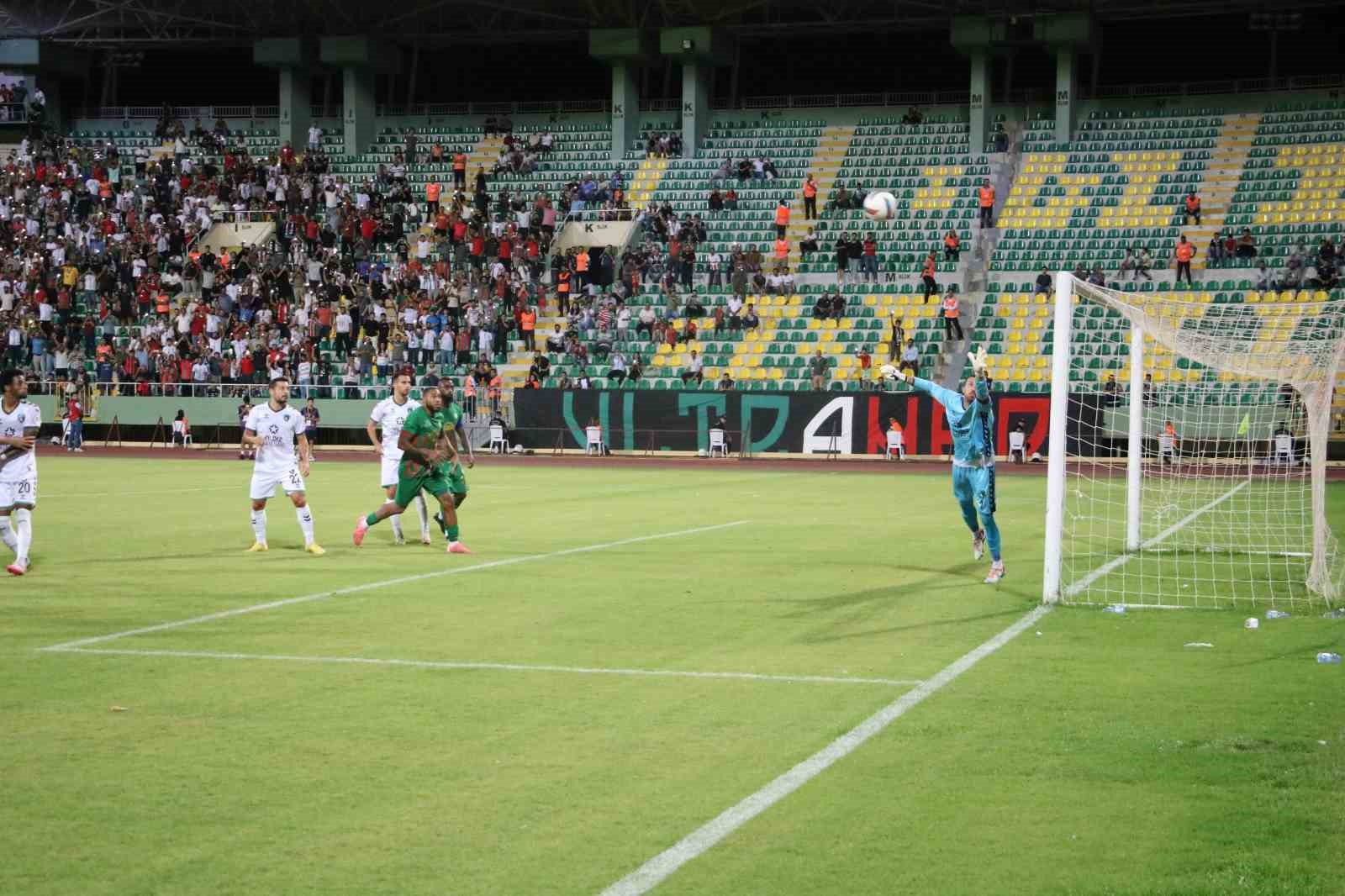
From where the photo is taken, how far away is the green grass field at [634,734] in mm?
6094

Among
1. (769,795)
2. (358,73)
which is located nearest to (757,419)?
(358,73)

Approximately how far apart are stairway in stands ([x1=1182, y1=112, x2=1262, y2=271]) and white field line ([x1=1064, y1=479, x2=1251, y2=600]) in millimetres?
18337

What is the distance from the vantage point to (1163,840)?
21.0 feet

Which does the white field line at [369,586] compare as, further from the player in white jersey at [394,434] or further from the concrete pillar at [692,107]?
the concrete pillar at [692,107]

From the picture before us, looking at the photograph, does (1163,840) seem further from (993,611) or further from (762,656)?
(993,611)

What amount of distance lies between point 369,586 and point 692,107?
134 ft

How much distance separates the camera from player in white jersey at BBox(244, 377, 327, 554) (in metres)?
17.6

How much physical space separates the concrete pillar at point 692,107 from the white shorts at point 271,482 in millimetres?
37061

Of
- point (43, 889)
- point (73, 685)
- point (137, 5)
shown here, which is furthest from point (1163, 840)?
point (137, 5)

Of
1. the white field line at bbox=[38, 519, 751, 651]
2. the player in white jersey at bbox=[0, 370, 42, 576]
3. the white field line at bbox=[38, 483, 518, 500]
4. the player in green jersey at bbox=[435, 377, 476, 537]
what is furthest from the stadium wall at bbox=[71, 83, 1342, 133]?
the player in white jersey at bbox=[0, 370, 42, 576]

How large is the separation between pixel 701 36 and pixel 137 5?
20.8 m

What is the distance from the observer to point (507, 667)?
1041 cm

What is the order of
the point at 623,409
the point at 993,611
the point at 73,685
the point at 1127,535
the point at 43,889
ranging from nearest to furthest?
the point at 43,889, the point at 73,685, the point at 993,611, the point at 1127,535, the point at 623,409

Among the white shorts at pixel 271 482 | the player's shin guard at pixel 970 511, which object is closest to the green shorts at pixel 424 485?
the white shorts at pixel 271 482
